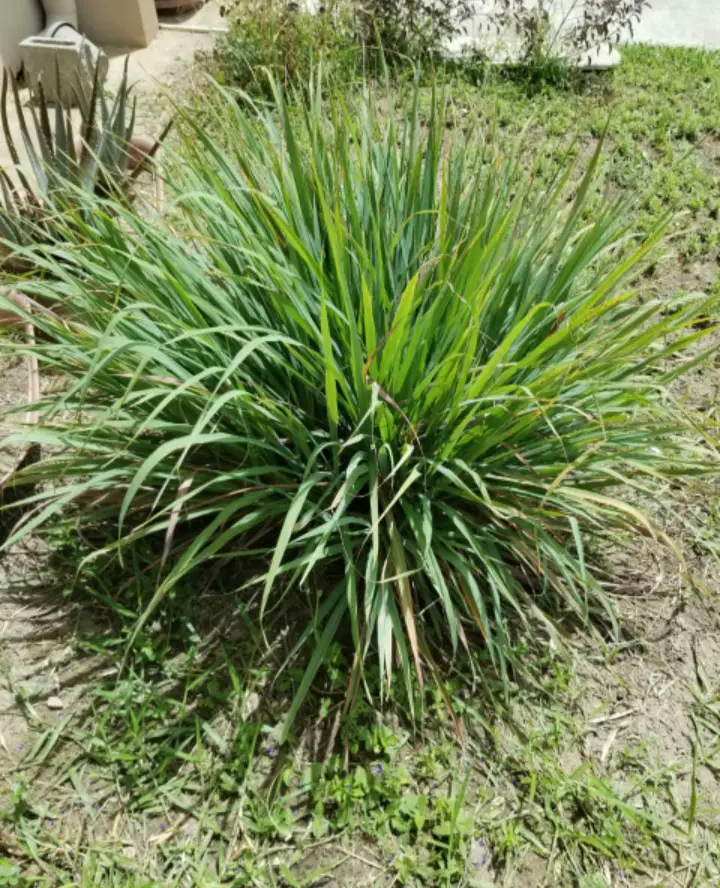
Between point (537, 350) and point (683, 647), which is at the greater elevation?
point (537, 350)

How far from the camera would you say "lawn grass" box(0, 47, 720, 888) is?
65.6 inches

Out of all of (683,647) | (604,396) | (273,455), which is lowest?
(683,647)

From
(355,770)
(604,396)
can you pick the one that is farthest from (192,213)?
(355,770)

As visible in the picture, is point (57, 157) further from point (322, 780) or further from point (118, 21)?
point (118, 21)

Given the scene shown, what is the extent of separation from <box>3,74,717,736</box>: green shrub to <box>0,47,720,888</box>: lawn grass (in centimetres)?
13

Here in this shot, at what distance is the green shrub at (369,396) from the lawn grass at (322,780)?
0.43ft

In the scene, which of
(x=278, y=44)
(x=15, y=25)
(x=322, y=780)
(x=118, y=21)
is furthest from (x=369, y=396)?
(x=118, y=21)

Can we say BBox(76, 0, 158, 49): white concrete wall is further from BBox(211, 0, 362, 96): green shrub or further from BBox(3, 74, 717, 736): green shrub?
BBox(3, 74, 717, 736): green shrub

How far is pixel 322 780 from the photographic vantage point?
5.74 feet

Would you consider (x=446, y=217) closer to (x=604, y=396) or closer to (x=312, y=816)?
(x=604, y=396)

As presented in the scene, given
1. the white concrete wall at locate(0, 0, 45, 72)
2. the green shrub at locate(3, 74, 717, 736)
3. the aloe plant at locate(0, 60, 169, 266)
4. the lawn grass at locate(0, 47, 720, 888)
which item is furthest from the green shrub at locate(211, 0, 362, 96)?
the lawn grass at locate(0, 47, 720, 888)

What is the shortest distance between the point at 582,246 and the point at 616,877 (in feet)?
4.62

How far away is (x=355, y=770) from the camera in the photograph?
1.78 meters

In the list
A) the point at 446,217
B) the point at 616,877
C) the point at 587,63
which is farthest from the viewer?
the point at 587,63
